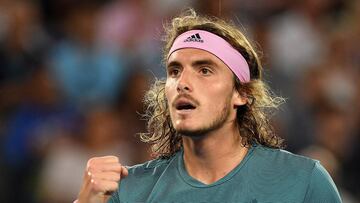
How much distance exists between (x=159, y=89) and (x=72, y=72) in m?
3.00

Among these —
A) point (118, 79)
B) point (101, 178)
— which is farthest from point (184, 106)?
point (118, 79)

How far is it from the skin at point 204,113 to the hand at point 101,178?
1.45ft

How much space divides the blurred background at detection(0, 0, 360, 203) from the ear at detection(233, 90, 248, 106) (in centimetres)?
176

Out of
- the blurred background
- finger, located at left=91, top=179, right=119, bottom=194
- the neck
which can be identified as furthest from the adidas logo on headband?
the blurred background

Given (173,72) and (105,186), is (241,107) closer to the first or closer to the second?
(173,72)

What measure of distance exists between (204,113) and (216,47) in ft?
1.31

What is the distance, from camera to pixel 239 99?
4.70 metres

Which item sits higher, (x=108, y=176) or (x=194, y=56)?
(x=194, y=56)

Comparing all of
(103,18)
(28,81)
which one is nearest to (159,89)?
Answer: (28,81)

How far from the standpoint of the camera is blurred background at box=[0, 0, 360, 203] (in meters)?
6.99

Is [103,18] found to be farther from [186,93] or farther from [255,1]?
[186,93]

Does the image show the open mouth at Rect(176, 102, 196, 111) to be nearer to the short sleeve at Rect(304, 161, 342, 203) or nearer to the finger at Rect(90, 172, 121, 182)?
the finger at Rect(90, 172, 121, 182)

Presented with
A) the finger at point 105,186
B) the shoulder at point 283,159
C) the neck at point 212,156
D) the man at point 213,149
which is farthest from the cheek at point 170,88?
the finger at point 105,186

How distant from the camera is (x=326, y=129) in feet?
24.3
